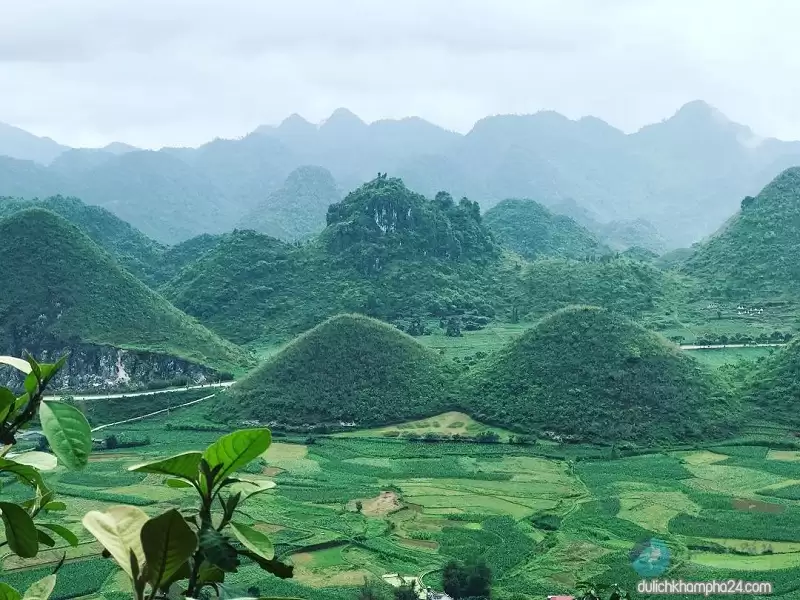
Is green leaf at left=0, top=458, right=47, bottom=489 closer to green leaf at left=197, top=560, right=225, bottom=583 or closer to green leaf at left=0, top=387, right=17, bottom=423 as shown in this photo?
green leaf at left=0, top=387, right=17, bottom=423

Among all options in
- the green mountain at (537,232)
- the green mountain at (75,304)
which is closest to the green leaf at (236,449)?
the green mountain at (75,304)

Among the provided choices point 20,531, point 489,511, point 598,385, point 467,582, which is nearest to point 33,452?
point 20,531

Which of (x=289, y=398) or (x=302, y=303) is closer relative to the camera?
(x=289, y=398)

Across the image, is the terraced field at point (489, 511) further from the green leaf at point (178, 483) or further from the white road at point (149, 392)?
the green leaf at point (178, 483)

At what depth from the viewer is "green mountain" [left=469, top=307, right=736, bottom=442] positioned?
38.4 metres

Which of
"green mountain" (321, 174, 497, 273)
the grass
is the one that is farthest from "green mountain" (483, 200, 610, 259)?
the grass

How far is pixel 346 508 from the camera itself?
29.2 metres

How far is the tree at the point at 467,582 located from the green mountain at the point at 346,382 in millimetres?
19633

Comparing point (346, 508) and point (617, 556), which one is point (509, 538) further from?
point (346, 508)

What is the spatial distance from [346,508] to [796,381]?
81.0 feet

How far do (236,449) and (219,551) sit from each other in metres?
0.33

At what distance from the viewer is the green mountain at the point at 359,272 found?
67125mm

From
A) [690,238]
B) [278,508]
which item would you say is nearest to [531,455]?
[278,508]

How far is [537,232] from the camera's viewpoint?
106 meters
